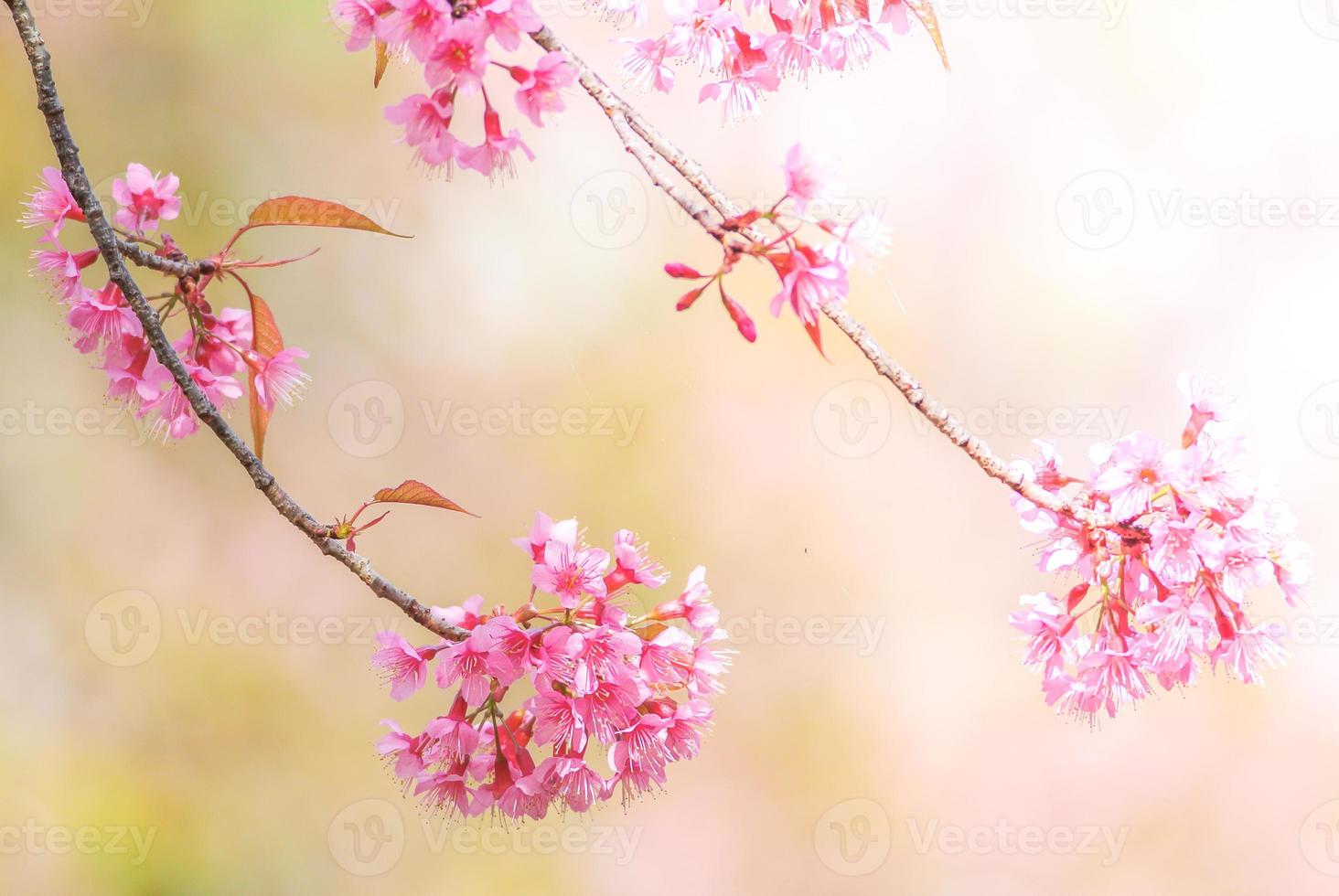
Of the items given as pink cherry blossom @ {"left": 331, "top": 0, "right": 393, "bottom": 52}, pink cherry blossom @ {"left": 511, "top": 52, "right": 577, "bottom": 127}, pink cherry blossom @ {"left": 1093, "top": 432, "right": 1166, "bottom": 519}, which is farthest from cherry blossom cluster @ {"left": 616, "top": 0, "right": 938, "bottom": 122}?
pink cherry blossom @ {"left": 1093, "top": 432, "right": 1166, "bottom": 519}

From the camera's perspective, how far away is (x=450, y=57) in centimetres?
69

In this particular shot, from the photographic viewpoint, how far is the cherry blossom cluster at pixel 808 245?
2.21 feet

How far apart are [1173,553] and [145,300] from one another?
905 mm

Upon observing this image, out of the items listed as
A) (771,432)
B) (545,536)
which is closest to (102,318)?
(545,536)

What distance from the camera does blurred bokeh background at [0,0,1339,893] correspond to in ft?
6.57

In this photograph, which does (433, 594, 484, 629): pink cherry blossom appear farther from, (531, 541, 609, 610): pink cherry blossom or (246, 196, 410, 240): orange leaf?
(246, 196, 410, 240): orange leaf

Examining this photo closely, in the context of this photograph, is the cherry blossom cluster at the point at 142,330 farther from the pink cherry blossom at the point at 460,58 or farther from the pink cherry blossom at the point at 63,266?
the pink cherry blossom at the point at 460,58

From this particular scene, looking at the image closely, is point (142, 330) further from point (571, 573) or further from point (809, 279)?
point (809, 279)

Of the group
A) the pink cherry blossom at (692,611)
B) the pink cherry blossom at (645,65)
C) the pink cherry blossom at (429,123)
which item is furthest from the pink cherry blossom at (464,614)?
the pink cherry blossom at (645,65)

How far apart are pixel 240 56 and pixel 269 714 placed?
1331mm

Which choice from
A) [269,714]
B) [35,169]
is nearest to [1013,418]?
[269,714]

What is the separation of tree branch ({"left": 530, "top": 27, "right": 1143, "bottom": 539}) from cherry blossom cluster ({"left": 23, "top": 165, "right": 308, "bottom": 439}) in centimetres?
36

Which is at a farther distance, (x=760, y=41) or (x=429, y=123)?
(x=760, y=41)

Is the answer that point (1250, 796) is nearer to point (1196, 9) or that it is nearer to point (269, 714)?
point (1196, 9)
